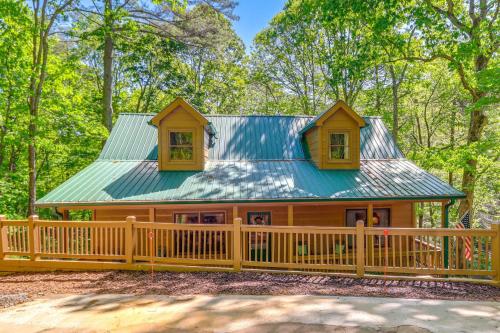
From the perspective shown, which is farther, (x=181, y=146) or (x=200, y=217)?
(x=181, y=146)

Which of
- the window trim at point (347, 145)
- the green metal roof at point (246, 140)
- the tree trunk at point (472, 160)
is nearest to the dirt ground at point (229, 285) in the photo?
the green metal roof at point (246, 140)

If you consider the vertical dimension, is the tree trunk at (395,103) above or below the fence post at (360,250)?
above

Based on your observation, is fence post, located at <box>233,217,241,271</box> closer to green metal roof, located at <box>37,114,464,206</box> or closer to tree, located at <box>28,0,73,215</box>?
green metal roof, located at <box>37,114,464,206</box>

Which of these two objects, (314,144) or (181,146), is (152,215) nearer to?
(181,146)

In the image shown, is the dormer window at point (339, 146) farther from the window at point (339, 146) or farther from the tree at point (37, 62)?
the tree at point (37, 62)

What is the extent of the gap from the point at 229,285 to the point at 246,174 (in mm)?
4714

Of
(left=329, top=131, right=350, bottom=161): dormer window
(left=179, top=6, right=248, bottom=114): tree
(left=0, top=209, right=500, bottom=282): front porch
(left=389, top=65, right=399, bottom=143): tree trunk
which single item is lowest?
(left=0, top=209, right=500, bottom=282): front porch

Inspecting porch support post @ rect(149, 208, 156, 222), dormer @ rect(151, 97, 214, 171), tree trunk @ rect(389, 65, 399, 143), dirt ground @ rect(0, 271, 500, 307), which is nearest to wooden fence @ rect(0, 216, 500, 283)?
dirt ground @ rect(0, 271, 500, 307)

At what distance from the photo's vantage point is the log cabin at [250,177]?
892cm

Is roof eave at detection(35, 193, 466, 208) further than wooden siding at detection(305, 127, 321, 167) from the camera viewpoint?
No

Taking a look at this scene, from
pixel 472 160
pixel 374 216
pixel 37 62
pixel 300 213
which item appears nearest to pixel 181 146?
pixel 300 213

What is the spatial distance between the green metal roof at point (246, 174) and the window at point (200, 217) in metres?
1.12

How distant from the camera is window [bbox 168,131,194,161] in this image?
1064cm

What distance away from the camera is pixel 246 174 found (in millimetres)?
10297
